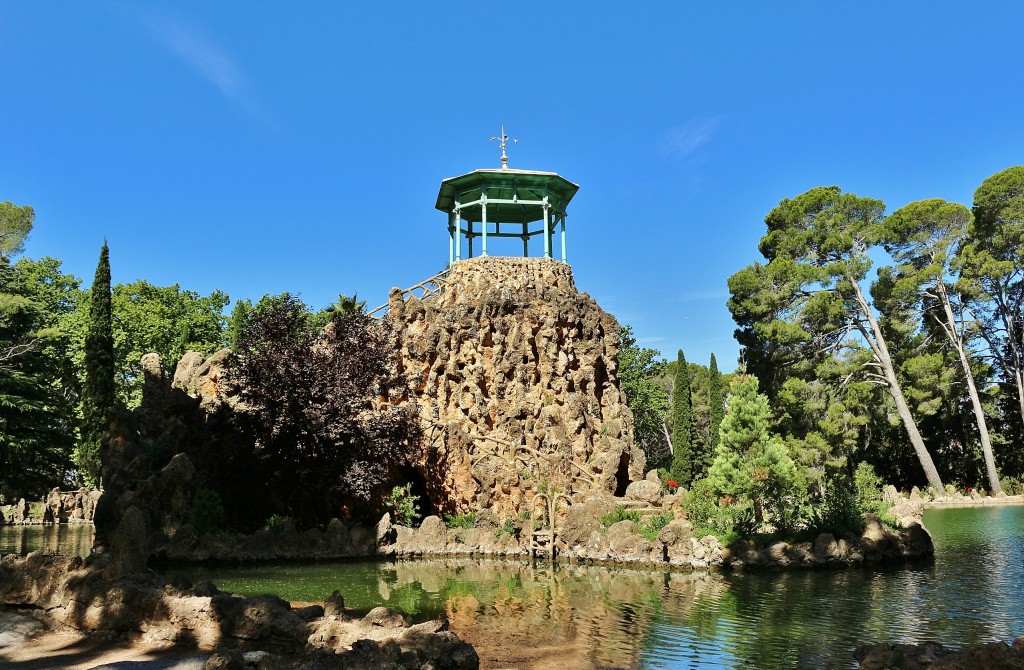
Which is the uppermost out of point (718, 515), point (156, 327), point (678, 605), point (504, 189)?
point (504, 189)

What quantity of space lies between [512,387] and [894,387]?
2145cm

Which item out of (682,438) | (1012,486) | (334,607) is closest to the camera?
(334,607)

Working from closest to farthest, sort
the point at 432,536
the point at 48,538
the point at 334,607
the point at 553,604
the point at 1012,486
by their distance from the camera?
1. the point at 334,607
2. the point at 553,604
3. the point at 432,536
4. the point at 48,538
5. the point at 1012,486

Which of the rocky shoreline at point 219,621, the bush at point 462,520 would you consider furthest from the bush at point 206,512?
the rocky shoreline at point 219,621

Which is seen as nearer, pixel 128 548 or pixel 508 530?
pixel 128 548

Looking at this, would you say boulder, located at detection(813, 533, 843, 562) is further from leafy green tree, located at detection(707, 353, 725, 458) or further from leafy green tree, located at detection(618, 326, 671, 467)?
leafy green tree, located at detection(618, 326, 671, 467)

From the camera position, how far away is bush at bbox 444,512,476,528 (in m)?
21.9

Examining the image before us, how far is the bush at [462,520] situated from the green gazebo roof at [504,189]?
1147cm

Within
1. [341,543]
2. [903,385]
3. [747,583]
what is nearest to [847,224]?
[903,385]

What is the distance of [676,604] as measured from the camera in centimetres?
1272

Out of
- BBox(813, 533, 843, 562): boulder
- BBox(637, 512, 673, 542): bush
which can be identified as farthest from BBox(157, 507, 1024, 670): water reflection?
BBox(637, 512, 673, 542): bush

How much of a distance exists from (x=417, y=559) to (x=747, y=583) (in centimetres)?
878

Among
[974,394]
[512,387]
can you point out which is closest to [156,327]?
[512,387]

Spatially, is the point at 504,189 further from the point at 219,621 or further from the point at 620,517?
the point at 219,621
